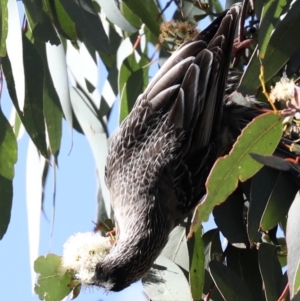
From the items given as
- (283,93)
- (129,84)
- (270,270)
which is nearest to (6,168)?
(129,84)

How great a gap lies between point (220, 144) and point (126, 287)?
23.6 inches

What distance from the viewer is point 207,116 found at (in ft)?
8.68

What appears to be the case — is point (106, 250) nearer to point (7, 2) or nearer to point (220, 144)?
point (220, 144)

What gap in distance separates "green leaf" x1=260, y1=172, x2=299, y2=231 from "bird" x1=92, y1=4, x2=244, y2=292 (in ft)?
1.85

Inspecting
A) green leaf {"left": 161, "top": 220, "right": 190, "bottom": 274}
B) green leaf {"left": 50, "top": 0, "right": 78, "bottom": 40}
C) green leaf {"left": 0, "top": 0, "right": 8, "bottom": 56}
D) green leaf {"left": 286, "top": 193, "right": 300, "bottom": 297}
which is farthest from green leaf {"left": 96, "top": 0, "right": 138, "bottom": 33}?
green leaf {"left": 286, "top": 193, "right": 300, "bottom": 297}

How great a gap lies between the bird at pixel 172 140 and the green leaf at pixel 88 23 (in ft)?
1.02

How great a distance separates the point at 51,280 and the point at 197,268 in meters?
0.40

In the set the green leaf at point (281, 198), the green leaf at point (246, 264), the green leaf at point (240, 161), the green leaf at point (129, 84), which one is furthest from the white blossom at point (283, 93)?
the green leaf at point (129, 84)

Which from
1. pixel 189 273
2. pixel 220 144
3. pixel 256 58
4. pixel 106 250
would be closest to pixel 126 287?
pixel 106 250

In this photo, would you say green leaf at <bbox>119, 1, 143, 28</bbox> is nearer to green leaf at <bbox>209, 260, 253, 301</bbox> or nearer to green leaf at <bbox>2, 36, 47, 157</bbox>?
green leaf at <bbox>2, 36, 47, 157</bbox>

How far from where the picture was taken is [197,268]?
2209mm

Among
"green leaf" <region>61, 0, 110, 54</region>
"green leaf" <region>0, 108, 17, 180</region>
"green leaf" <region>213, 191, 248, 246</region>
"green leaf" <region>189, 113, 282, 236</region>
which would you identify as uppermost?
"green leaf" <region>61, 0, 110, 54</region>

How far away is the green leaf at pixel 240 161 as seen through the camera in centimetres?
173

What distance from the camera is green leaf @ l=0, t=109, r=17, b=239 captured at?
7.52 feet
